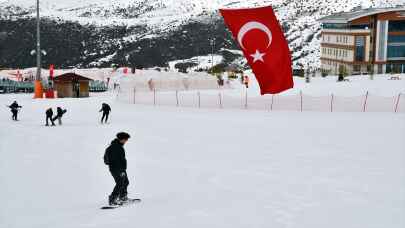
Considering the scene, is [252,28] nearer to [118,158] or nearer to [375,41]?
[118,158]

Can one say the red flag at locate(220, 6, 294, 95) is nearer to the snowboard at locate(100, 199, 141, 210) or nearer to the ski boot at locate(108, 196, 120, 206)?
the snowboard at locate(100, 199, 141, 210)

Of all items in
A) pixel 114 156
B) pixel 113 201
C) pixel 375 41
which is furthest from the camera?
pixel 375 41

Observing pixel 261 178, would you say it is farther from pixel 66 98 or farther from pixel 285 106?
pixel 66 98

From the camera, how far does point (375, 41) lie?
60562 mm

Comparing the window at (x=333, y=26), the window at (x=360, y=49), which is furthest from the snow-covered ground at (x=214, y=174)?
the window at (x=333, y=26)

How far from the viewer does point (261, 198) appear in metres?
9.91

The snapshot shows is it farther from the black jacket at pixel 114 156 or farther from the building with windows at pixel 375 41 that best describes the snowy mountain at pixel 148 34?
the black jacket at pixel 114 156

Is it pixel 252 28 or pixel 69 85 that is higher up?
pixel 252 28

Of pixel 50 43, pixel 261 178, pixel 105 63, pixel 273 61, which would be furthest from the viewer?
pixel 50 43

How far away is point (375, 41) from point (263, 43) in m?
51.5

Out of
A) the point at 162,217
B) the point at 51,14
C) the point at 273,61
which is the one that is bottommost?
the point at 162,217

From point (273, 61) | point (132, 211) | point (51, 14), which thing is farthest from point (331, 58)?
point (51, 14)

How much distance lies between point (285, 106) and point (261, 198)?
1823 centimetres

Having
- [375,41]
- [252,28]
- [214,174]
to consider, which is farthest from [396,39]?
[214,174]
